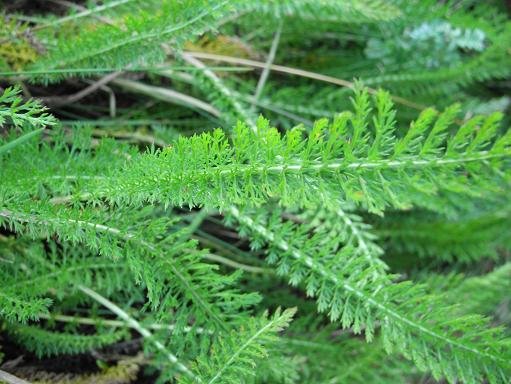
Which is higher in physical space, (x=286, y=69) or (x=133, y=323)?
(x=286, y=69)

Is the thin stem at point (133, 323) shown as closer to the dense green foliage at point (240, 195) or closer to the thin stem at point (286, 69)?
the dense green foliage at point (240, 195)

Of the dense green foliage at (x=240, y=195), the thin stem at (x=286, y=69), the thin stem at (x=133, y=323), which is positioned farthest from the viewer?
the thin stem at (x=286, y=69)

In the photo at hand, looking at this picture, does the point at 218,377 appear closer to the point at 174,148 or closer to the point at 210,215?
the point at 174,148

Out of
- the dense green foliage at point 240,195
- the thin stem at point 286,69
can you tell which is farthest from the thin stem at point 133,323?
the thin stem at point 286,69

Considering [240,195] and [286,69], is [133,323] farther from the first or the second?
[286,69]

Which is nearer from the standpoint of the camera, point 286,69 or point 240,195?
point 240,195

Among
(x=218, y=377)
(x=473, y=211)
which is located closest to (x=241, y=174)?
(x=218, y=377)

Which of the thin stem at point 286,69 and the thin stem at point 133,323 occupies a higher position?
the thin stem at point 286,69

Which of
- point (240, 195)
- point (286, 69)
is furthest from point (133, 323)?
point (286, 69)

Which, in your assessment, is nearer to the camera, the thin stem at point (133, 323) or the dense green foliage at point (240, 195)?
the dense green foliage at point (240, 195)
